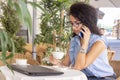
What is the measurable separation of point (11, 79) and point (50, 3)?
2014mm

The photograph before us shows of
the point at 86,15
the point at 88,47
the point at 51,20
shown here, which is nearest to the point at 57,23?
the point at 51,20

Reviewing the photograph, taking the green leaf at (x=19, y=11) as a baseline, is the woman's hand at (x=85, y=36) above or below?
below

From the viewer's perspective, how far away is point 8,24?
4391mm

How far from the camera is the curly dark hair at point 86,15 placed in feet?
7.98

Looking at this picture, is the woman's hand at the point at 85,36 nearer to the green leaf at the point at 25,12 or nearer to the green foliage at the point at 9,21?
the green leaf at the point at 25,12

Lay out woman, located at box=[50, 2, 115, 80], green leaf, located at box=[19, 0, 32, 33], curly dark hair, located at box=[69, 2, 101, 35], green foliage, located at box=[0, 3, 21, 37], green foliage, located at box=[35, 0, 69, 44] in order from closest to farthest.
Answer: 1. green leaf, located at box=[19, 0, 32, 33]
2. woman, located at box=[50, 2, 115, 80]
3. curly dark hair, located at box=[69, 2, 101, 35]
4. green foliage, located at box=[35, 0, 69, 44]
5. green foliage, located at box=[0, 3, 21, 37]

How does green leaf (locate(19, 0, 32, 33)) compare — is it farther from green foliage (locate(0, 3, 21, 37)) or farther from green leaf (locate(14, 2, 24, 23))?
green foliage (locate(0, 3, 21, 37))

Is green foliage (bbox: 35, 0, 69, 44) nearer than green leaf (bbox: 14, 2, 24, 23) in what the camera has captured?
No

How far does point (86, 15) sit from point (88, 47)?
31cm

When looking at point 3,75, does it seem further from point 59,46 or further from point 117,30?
point 117,30

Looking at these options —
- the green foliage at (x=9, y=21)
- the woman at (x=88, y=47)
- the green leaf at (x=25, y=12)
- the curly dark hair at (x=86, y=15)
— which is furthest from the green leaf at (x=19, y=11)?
the green foliage at (x=9, y=21)

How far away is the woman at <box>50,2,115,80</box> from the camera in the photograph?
90.0 inches

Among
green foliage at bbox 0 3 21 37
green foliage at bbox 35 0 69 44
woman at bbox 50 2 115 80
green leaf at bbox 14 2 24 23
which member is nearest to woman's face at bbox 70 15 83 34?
woman at bbox 50 2 115 80

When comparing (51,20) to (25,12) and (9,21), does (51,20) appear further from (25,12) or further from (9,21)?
(25,12)
